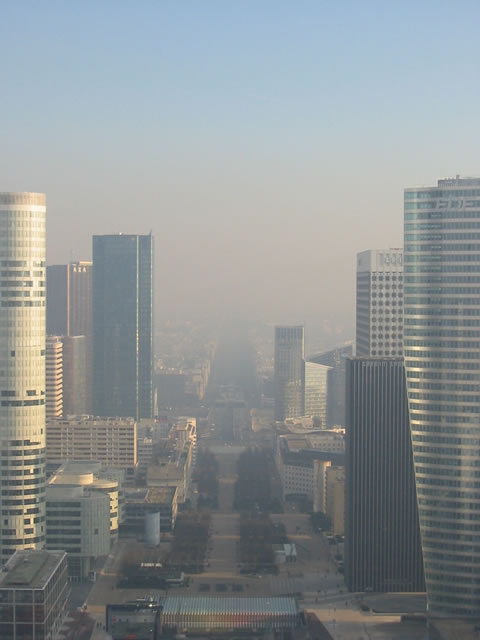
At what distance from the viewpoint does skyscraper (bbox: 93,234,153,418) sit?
287ft

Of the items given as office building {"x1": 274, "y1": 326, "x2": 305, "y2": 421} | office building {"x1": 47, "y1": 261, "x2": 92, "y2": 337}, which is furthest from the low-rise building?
office building {"x1": 47, "y1": 261, "x2": 92, "y2": 337}

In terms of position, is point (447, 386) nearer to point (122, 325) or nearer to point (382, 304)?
point (382, 304)

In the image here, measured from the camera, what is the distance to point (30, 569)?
36.2 meters

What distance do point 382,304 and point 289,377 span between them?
151ft

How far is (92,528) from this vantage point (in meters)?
47.0

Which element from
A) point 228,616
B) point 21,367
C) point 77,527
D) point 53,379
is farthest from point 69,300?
point 228,616

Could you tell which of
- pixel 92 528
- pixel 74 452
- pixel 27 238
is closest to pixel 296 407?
pixel 74 452

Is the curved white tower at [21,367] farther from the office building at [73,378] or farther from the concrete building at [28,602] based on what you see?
the office building at [73,378]

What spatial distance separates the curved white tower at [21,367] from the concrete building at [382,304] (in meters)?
15.7

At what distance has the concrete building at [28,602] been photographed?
34.4 meters

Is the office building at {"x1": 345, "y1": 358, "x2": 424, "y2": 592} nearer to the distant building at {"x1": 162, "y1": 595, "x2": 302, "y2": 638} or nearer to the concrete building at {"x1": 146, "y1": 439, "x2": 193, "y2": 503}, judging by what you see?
the distant building at {"x1": 162, "y1": 595, "x2": 302, "y2": 638}

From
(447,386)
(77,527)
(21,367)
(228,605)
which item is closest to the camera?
(447,386)

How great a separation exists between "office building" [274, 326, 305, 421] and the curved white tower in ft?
175

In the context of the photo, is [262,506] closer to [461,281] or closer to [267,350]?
[461,281]
